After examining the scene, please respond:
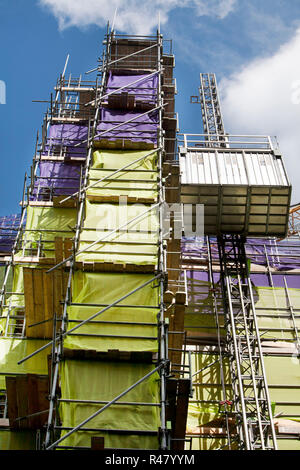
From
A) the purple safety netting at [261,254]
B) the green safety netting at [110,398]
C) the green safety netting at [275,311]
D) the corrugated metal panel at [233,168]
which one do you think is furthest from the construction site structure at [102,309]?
the green safety netting at [275,311]

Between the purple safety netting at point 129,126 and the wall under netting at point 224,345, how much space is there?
5.64m

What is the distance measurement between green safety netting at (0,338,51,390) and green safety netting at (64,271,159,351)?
2351 mm

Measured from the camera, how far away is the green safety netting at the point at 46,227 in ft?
64.4

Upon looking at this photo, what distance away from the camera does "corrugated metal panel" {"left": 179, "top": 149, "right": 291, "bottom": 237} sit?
809 inches

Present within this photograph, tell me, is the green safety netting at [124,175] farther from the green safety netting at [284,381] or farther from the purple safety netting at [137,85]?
the green safety netting at [284,381]

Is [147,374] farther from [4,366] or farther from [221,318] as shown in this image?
[221,318]

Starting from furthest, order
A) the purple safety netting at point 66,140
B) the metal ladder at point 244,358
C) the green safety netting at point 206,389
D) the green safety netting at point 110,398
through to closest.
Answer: the purple safety netting at point 66,140 < the green safety netting at point 206,389 < the metal ladder at point 244,358 < the green safety netting at point 110,398

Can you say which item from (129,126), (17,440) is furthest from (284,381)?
(129,126)

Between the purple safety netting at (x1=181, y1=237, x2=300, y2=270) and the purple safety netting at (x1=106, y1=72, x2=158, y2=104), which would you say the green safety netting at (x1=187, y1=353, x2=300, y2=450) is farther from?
the purple safety netting at (x1=106, y1=72, x2=158, y2=104)

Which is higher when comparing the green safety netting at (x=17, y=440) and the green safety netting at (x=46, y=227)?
the green safety netting at (x=46, y=227)

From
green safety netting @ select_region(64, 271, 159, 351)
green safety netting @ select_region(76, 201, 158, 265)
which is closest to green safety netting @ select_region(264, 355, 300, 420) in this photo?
green safety netting @ select_region(64, 271, 159, 351)

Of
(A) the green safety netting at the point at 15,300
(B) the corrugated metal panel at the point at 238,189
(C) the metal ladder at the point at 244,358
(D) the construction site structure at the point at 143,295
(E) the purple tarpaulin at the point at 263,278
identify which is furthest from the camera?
(E) the purple tarpaulin at the point at 263,278
